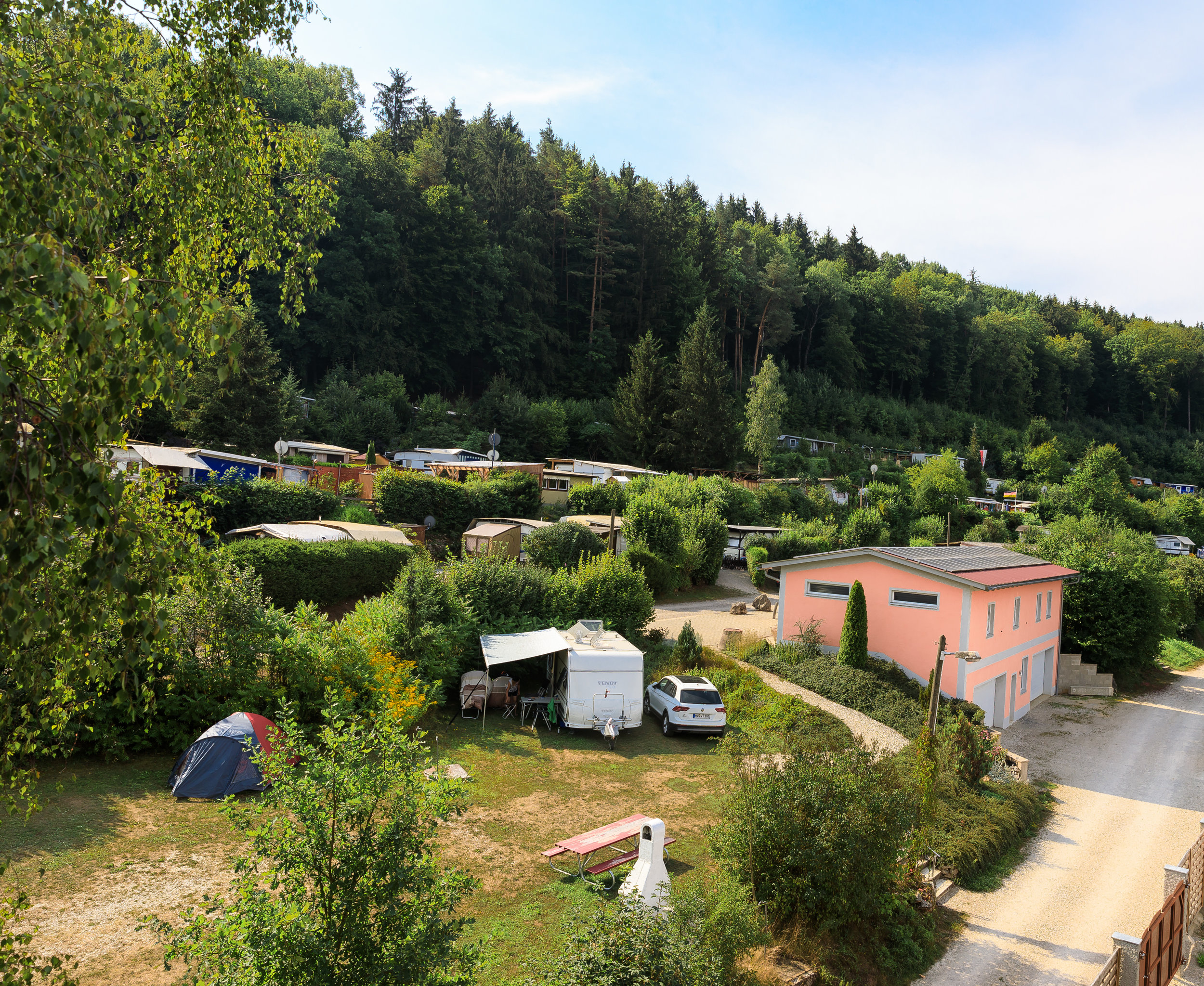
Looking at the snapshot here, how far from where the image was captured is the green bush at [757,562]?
36094mm

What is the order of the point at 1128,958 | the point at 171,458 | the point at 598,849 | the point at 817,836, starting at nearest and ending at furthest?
the point at 1128,958 → the point at 817,836 → the point at 598,849 → the point at 171,458

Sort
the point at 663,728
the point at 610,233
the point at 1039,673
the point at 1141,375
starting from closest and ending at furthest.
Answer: the point at 663,728
the point at 1039,673
the point at 610,233
the point at 1141,375

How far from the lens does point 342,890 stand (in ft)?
17.0

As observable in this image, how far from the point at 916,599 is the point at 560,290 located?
55230mm

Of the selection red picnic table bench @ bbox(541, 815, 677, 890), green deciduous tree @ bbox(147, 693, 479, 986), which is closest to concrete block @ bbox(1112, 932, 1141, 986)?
red picnic table bench @ bbox(541, 815, 677, 890)

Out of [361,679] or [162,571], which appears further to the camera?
[361,679]

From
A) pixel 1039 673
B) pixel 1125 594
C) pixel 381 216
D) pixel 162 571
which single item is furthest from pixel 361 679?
pixel 381 216

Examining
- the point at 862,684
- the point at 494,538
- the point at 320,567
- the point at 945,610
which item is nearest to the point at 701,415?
the point at 494,538

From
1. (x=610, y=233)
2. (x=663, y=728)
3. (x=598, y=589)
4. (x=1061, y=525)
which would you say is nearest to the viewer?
(x=663, y=728)

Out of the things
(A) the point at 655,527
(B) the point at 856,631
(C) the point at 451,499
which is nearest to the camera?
(B) the point at 856,631

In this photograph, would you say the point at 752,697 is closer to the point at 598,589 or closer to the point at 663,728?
the point at 663,728

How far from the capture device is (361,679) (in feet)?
50.1

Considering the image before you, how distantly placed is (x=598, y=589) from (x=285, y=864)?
1741 centimetres

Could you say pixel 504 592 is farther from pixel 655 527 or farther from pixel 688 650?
pixel 655 527
